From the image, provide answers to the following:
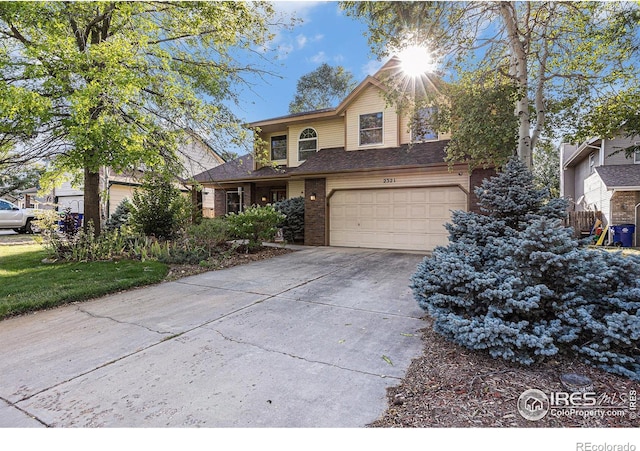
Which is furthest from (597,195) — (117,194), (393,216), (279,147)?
(117,194)

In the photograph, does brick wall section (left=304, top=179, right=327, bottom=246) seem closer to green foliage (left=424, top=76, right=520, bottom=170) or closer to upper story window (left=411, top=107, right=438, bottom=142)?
upper story window (left=411, top=107, right=438, bottom=142)

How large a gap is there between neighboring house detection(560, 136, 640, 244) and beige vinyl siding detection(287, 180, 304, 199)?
33.2 ft

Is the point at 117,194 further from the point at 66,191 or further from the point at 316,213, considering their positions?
the point at 316,213

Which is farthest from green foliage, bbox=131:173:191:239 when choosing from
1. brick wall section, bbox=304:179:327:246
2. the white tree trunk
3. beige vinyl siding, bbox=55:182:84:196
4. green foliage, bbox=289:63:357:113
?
green foliage, bbox=289:63:357:113

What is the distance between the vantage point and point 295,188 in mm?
14141

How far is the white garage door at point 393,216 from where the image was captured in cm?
1028

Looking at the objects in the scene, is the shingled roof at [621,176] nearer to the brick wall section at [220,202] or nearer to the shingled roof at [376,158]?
the shingled roof at [376,158]

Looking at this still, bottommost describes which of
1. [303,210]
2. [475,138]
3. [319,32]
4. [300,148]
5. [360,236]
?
[360,236]

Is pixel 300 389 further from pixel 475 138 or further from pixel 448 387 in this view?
pixel 475 138

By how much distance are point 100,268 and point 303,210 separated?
7.27 m

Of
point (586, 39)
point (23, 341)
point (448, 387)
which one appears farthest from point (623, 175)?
point (23, 341)

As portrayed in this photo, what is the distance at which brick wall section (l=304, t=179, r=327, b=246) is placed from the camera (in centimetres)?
1195

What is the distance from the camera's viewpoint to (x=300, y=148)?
46.6ft
